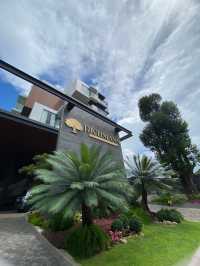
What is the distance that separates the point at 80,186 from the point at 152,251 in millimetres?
3480

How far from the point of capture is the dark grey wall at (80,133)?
42.5 feet

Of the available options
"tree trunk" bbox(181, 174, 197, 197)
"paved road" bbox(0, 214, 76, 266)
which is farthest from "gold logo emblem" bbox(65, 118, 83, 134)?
"tree trunk" bbox(181, 174, 197, 197)

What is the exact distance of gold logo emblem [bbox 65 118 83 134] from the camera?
45.4 feet

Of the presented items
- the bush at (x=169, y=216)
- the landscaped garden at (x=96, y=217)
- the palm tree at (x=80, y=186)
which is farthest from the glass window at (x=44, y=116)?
the bush at (x=169, y=216)

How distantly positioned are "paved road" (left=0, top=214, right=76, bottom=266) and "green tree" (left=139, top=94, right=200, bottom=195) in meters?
20.9

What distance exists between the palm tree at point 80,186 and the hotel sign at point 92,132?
7.18m

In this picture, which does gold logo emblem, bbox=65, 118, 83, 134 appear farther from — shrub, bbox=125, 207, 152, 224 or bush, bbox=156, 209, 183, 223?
bush, bbox=156, 209, 183, 223

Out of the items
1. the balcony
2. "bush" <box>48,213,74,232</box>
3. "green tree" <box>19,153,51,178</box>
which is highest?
the balcony

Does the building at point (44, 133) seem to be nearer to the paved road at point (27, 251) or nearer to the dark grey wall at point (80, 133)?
the dark grey wall at point (80, 133)

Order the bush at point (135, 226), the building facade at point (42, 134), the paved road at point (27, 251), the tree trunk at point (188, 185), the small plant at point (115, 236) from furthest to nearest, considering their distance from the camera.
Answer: the tree trunk at point (188, 185)
the building facade at point (42, 134)
the bush at point (135, 226)
the small plant at point (115, 236)
the paved road at point (27, 251)

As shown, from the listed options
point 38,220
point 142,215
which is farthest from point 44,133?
point 142,215

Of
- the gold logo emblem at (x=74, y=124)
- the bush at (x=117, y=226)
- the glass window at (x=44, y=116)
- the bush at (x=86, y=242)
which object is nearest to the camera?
the bush at (x=86, y=242)

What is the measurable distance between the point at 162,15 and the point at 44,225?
11.5 m

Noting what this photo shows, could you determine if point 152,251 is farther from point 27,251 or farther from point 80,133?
point 80,133
